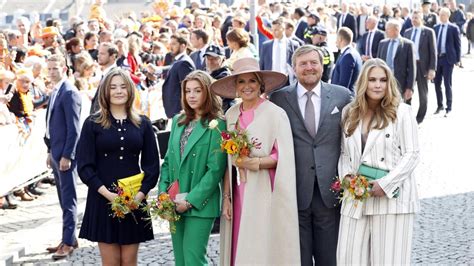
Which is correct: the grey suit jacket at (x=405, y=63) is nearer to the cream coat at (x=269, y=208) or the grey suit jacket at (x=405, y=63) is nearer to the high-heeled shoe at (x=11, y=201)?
the high-heeled shoe at (x=11, y=201)

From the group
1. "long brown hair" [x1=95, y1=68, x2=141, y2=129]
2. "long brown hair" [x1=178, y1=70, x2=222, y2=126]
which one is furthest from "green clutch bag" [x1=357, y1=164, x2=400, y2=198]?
"long brown hair" [x1=95, y1=68, x2=141, y2=129]

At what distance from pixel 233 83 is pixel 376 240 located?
4.99 ft

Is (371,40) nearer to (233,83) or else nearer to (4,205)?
(4,205)

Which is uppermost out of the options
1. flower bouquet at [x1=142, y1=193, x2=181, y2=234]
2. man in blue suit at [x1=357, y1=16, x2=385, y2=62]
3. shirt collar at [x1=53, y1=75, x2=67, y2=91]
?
man in blue suit at [x1=357, y1=16, x2=385, y2=62]

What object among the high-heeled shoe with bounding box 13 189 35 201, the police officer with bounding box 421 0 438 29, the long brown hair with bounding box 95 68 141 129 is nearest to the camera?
the long brown hair with bounding box 95 68 141 129

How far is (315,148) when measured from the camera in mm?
7547

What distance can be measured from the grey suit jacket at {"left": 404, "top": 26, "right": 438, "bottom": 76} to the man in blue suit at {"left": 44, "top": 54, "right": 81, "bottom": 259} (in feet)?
35.2

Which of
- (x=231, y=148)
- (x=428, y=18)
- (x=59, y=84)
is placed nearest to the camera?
(x=231, y=148)

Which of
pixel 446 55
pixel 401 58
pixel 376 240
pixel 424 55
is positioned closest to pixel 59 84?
pixel 376 240

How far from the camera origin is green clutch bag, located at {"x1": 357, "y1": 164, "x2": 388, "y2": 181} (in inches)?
285

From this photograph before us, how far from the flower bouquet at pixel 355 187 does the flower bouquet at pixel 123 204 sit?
4.90 ft

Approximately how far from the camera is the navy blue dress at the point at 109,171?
792 centimetres

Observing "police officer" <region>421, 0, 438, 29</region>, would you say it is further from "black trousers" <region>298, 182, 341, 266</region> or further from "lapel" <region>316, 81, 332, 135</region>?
"black trousers" <region>298, 182, 341, 266</region>

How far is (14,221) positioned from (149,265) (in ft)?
9.40
